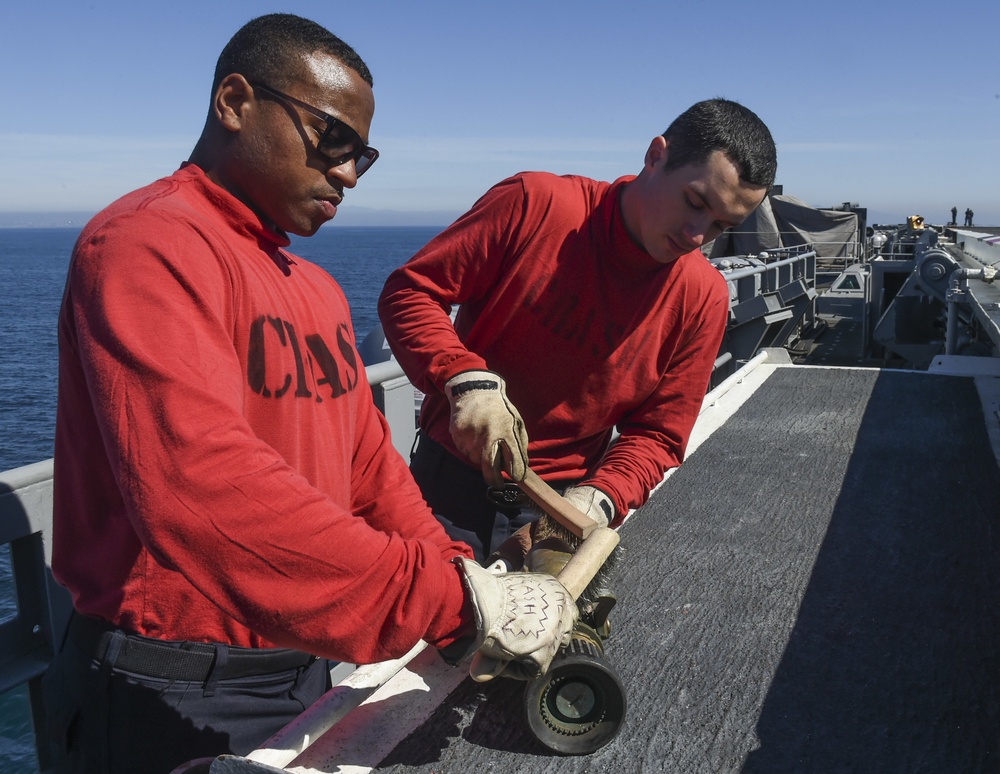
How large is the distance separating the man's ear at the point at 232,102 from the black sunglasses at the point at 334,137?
0.08ft

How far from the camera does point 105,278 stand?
1.40 metres

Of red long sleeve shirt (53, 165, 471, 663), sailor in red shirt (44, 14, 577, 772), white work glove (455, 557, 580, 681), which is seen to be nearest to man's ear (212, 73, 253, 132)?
sailor in red shirt (44, 14, 577, 772)

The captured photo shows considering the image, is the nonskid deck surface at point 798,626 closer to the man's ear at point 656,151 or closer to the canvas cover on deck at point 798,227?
the man's ear at point 656,151

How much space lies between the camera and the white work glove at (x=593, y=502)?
2.68m

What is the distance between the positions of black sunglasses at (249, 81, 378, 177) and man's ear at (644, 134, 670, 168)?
4.28ft

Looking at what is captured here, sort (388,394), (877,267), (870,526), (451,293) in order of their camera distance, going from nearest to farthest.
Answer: (451,293) → (870,526) → (388,394) → (877,267)

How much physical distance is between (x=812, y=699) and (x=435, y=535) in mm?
991

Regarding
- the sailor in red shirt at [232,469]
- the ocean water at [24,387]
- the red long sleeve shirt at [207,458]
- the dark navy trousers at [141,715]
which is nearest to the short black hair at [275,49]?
the sailor in red shirt at [232,469]

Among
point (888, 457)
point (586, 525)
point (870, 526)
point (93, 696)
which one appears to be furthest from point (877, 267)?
point (93, 696)

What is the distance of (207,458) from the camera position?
1.33 metres

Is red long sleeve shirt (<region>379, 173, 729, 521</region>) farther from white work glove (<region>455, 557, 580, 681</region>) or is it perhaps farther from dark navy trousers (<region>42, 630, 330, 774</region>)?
dark navy trousers (<region>42, 630, 330, 774</region>)

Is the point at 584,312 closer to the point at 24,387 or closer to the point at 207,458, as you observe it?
the point at 207,458

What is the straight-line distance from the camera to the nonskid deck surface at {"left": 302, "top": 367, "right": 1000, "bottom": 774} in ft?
6.35

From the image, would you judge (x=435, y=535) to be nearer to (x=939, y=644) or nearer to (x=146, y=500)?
(x=146, y=500)
